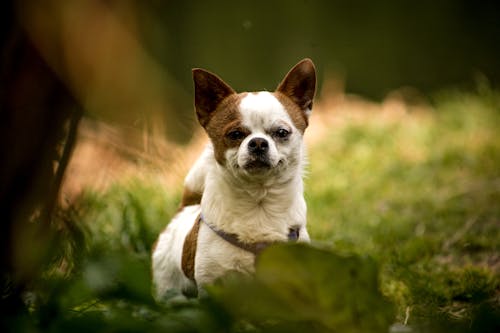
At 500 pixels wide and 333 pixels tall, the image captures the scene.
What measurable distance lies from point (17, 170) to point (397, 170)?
4614 mm

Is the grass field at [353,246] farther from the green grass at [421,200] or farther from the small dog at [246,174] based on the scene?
the small dog at [246,174]

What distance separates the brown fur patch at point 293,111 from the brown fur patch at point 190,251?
63 cm

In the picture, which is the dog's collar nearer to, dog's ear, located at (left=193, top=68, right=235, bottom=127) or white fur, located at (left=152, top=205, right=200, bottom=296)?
white fur, located at (left=152, top=205, right=200, bottom=296)

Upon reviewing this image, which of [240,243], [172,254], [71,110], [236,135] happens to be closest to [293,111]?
[236,135]

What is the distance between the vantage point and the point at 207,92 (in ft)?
10.4

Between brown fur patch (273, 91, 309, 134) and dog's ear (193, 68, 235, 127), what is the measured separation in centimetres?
23

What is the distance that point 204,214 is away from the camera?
3.16 m

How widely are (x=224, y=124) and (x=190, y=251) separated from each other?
61 centimetres

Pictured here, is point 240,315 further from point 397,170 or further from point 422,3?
point 422,3

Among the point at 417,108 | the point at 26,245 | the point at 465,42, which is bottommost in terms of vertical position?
the point at 26,245

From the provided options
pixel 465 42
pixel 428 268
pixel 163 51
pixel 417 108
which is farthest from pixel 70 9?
pixel 465 42

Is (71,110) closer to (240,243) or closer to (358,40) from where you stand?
(240,243)

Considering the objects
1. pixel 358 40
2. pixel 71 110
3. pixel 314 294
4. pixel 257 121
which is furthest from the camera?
pixel 358 40

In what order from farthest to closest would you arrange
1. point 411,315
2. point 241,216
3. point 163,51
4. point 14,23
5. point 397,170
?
point 397,170, point 241,216, point 411,315, point 163,51, point 14,23
